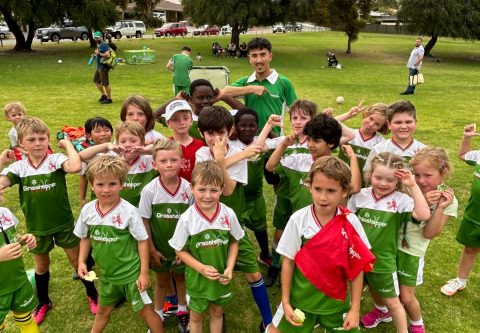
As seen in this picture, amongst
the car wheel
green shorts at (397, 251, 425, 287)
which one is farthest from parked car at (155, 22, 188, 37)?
green shorts at (397, 251, 425, 287)

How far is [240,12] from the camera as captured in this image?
86.4ft

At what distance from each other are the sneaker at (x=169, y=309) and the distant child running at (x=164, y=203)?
1.88 ft

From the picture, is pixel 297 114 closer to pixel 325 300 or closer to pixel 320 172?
pixel 320 172

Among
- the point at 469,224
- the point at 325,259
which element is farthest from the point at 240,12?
the point at 325,259

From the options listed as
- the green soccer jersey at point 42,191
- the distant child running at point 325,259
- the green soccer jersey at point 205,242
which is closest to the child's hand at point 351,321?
the distant child running at point 325,259

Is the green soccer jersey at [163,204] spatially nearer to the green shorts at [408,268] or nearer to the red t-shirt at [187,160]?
the red t-shirt at [187,160]

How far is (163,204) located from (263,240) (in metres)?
1.65

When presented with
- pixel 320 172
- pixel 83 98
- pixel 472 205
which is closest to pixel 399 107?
pixel 472 205

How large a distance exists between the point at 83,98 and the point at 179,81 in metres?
4.17

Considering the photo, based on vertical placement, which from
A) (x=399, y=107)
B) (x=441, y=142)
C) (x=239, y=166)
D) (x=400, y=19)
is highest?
(x=400, y=19)

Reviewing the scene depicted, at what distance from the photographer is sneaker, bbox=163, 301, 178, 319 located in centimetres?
375

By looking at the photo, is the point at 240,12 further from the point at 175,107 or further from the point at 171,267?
the point at 171,267

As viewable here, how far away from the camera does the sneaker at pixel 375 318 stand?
361cm

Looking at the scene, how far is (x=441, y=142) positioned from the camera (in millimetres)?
9367
